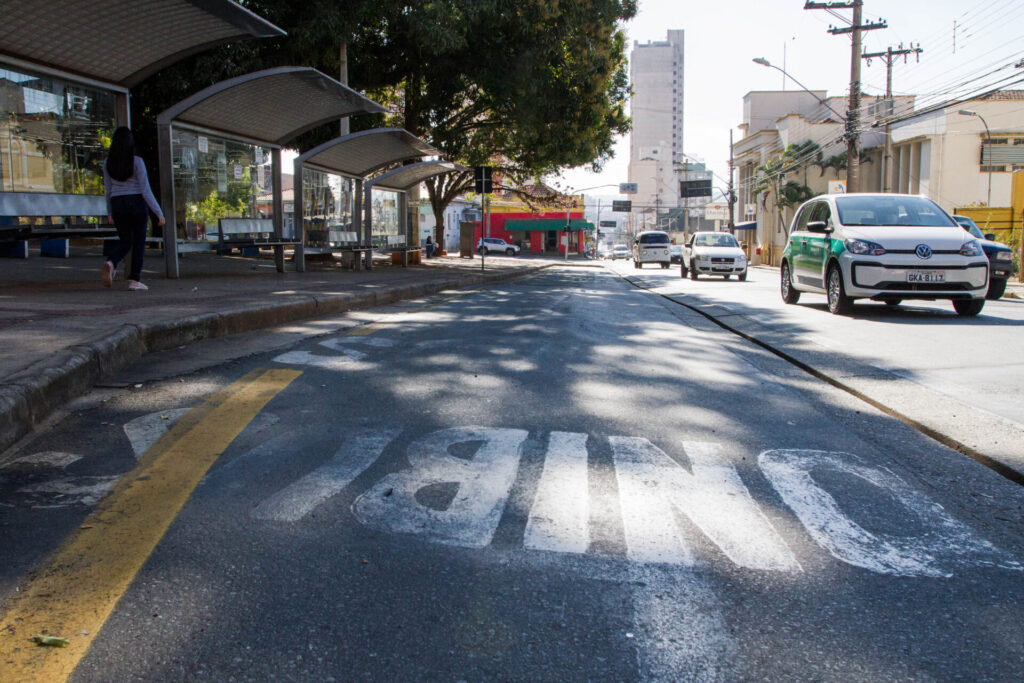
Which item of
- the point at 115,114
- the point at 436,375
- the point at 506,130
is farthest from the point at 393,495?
the point at 506,130

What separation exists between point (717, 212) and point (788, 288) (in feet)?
301

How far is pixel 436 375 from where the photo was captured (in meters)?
5.29

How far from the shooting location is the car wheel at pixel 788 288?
41.3 ft

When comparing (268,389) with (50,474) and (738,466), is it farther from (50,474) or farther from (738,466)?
(738,466)

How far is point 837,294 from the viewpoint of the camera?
10414 mm

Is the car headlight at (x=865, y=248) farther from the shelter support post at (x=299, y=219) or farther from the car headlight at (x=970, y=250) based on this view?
the shelter support post at (x=299, y=219)

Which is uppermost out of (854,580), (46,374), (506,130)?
(506,130)

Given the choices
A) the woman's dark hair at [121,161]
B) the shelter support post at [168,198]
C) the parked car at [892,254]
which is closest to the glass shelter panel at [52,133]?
the shelter support post at [168,198]

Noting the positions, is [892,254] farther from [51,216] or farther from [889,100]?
[889,100]

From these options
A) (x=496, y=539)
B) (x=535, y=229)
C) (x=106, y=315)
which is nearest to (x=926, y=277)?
(x=496, y=539)

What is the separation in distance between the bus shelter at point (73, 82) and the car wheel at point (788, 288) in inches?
328

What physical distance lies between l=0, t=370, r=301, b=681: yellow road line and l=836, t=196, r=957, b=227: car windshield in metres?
9.26

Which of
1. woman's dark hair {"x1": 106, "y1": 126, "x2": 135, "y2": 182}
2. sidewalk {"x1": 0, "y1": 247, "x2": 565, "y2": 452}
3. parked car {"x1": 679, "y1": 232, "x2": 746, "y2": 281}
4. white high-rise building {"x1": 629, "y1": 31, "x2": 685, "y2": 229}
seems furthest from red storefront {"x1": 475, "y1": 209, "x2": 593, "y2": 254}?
white high-rise building {"x1": 629, "y1": 31, "x2": 685, "y2": 229}

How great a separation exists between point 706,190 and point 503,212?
2172 cm
